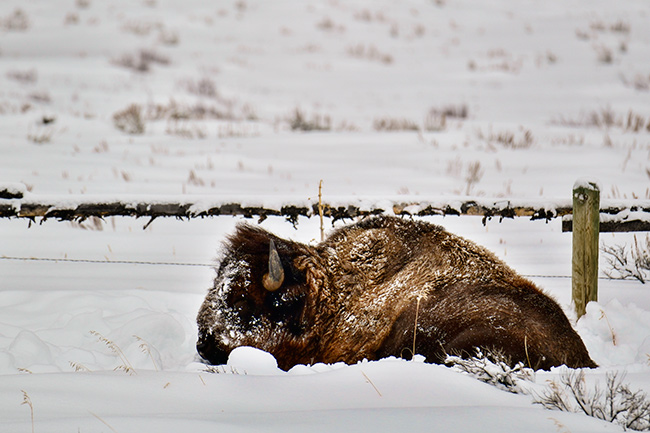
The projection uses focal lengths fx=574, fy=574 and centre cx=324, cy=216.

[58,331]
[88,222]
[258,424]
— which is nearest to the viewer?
[258,424]

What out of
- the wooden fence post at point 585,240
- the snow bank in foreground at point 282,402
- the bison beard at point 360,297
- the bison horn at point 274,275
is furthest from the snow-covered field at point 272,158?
the bison horn at point 274,275

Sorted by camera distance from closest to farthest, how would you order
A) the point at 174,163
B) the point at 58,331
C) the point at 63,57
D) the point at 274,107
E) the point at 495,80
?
the point at 58,331 → the point at 174,163 → the point at 274,107 → the point at 495,80 → the point at 63,57

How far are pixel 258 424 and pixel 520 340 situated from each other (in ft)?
4.80

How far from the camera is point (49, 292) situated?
4324mm

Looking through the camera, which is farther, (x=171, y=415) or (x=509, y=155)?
(x=509, y=155)

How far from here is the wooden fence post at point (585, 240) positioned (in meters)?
3.89

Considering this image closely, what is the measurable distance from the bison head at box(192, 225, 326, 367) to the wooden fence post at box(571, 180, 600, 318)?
187cm

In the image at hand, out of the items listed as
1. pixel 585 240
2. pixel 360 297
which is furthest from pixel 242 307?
pixel 585 240

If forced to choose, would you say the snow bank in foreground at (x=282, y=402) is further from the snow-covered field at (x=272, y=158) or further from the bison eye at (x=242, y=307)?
the bison eye at (x=242, y=307)

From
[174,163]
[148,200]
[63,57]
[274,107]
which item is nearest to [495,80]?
[274,107]

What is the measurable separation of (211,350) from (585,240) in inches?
102

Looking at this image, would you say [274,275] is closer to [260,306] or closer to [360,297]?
[260,306]

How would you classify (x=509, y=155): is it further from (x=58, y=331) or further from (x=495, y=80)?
(x=495, y=80)

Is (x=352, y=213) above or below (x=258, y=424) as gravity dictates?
above
